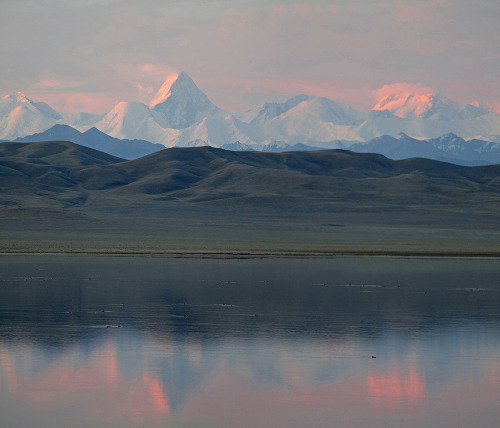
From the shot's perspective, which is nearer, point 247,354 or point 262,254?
point 247,354

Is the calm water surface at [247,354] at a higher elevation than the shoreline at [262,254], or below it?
below

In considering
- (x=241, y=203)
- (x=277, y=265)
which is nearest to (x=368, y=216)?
(x=241, y=203)

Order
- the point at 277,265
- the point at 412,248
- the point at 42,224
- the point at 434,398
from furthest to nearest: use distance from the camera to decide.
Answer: the point at 42,224 → the point at 412,248 → the point at 277,265 → the point at 434,398

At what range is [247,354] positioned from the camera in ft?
80.7

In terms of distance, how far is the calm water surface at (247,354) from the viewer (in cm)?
1800

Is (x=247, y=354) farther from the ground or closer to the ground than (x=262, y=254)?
closer to the ground

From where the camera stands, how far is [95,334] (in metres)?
28.1

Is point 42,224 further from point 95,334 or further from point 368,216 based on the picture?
point 95,334

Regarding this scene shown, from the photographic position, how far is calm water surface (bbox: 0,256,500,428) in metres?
18.0

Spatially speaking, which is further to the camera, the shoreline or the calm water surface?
the shoreline

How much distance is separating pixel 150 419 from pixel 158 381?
3.49 metres

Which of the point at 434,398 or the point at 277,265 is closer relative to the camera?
the point at 434,398

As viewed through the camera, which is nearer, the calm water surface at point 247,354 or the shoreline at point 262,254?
the calm water surface at point 247,354

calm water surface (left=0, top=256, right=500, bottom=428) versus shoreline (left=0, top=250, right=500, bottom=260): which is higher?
shoreline (left=0, top=250, right=500, bottom=260)
